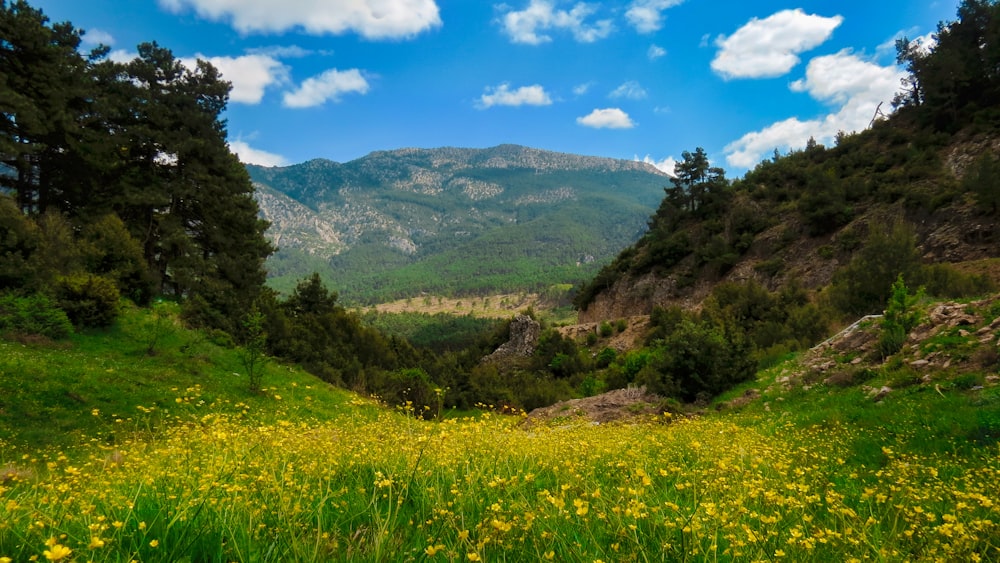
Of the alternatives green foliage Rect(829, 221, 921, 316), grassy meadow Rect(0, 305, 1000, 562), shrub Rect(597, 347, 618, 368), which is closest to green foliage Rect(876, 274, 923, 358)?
grassy meadow Rect(0, 305, 1000, 562)

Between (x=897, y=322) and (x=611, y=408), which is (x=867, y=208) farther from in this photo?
(x=611, y=408)

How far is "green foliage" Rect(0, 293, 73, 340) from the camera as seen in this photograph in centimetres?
1458

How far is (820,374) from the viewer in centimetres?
1273

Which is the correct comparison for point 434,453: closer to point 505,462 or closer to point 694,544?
point 505,462

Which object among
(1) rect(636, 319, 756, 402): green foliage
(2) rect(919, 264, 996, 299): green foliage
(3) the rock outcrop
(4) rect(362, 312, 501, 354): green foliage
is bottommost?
(4) rect(362, 312, 501, 354): green foliage

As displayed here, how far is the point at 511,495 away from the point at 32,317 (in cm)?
1981

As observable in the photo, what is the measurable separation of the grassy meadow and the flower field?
0.02 m

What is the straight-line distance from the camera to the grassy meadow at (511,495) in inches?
90.6

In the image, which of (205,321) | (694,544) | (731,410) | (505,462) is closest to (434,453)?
(505,462)

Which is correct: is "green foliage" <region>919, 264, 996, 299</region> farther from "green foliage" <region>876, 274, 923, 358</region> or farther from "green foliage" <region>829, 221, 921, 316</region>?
"green foliage" <region>876, 274, 923, 358</region>

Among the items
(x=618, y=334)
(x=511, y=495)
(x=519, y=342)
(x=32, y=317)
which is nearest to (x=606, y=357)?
(x=618, y=334)

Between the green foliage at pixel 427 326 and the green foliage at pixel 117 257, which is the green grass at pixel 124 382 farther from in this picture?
the green foliage at pixel 427 326

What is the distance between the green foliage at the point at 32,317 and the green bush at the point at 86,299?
0.57 metres

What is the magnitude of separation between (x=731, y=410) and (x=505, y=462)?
1147cm
